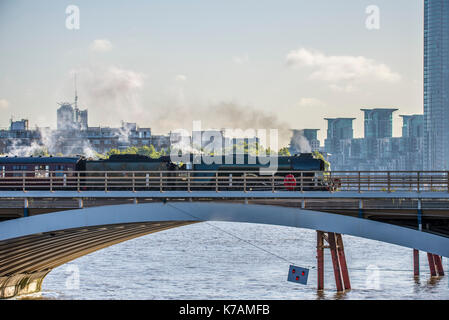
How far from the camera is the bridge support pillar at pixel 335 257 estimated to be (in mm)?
46094

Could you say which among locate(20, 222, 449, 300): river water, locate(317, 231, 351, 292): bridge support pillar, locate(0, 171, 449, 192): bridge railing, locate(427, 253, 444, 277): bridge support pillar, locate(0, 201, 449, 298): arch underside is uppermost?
locate(0, 171, 449, 192): bridge railing

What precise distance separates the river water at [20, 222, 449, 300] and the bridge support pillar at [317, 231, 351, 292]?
91 centimetres

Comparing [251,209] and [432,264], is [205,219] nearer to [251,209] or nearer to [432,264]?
[251,209]

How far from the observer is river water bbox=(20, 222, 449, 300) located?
54625 millimetres

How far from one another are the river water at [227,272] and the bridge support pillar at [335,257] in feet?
2.99

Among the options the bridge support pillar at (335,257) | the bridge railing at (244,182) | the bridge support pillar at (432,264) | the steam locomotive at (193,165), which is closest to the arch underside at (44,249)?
the bridge railing at (244,182)

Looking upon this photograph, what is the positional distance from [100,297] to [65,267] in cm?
1681

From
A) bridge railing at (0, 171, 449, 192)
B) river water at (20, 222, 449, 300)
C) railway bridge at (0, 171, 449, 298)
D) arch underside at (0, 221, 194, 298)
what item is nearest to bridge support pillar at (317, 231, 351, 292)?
river water at (20, 222, 449, 300)

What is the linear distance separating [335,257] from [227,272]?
20.9 m

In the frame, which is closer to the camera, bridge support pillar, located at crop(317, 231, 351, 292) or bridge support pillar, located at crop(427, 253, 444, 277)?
bridge support pillar, located at crop(317, 231, 351, 292)

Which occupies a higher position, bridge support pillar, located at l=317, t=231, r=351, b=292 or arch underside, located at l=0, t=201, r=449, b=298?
arch underside, located at l=0, t=201, r=449, b=298

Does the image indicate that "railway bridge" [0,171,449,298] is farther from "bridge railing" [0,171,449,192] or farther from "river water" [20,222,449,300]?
"river water" [20,222,449,300]

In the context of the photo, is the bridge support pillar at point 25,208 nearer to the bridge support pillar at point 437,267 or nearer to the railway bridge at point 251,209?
the railway bridge at point 251,209
